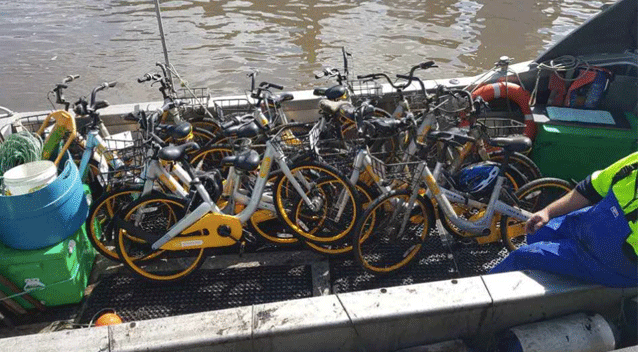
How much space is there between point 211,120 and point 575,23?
1205 cm

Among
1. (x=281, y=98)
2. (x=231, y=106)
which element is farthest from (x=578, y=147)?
(x=231, y=106)

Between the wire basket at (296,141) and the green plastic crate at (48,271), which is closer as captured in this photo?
the green plastic crate at (48,271)

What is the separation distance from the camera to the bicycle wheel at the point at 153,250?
407 cm

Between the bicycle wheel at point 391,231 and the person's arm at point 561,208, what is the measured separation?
0.92 m

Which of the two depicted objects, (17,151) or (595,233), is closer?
(595,233)

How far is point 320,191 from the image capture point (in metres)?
4.36

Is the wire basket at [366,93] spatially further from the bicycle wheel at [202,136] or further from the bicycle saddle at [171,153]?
the bicycle saddle at [171,153]

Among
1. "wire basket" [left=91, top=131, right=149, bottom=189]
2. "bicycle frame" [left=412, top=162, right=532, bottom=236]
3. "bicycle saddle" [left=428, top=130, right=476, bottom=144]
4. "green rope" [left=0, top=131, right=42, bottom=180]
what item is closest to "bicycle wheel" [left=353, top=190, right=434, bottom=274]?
"bicycle frame" [left=412, top=162, right=532, bottom=236]

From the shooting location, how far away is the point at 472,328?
9.87 ft

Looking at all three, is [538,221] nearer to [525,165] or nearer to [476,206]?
[476,206]

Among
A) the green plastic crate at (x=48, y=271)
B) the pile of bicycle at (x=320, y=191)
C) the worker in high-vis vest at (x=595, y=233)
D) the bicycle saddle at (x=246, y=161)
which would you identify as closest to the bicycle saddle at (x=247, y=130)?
the pile of bicycle at (x=320, y=191)

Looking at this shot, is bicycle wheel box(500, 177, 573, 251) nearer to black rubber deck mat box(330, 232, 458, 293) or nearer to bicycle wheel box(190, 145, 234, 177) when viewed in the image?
black rubber deck mat box(330, 232, 458, 293)

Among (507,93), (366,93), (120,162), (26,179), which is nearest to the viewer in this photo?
(26,179)

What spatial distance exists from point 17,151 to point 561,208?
4.29 m
